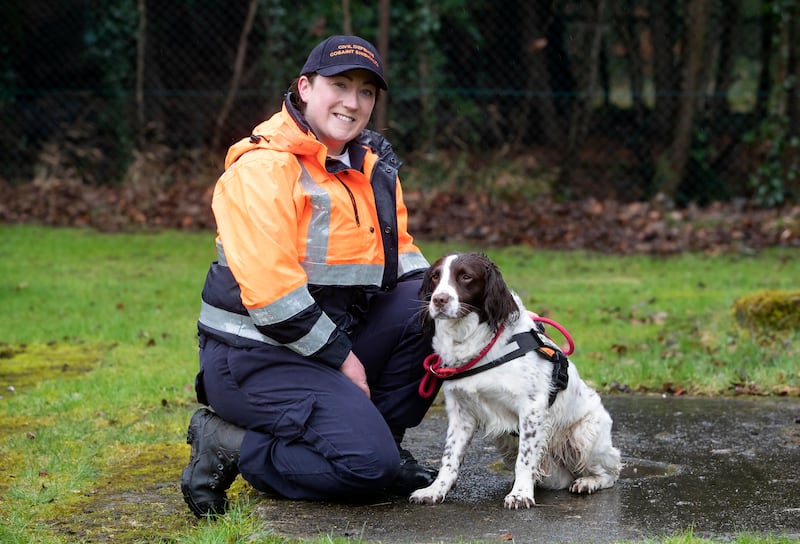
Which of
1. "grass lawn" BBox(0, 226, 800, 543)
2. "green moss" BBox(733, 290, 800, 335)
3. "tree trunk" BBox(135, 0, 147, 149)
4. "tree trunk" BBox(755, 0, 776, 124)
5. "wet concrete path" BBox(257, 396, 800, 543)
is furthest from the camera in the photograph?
"tree trunk" BBox(755, 0, 776, 124)

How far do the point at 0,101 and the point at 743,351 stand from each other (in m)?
10.6

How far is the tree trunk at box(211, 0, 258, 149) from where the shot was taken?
13578mm

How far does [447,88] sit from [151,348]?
7.58 m

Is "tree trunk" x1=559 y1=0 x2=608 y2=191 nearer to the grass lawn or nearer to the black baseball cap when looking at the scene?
the grass lawn

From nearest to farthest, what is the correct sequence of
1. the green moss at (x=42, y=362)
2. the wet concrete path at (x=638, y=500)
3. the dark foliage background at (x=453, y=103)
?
the wet concrete path at (x=638, y=500), the green moss at (x=42, y=362), the dark foliage background at (x=453, y=103)

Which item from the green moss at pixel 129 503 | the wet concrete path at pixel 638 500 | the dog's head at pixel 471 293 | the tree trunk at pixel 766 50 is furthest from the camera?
the tree trunk at pixel 766 50

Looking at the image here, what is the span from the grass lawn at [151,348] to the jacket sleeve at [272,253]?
0.66 meters

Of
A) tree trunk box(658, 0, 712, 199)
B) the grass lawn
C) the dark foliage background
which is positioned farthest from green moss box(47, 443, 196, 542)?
tree trunk box(658, 0, 712, 199)

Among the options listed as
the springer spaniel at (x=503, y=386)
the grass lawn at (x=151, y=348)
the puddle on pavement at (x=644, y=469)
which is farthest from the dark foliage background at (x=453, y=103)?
the springer spaniel at (x=503, y=386)

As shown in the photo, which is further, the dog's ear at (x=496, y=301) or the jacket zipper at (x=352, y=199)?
the jacket zipper at (x=352, y=199)

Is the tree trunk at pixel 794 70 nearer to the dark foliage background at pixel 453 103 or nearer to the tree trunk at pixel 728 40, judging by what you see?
the dark foliage background at pixel 453 103

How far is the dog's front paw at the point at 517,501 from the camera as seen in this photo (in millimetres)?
3908

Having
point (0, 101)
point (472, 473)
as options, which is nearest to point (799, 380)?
point (472, 473)

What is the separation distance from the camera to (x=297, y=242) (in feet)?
13.3
